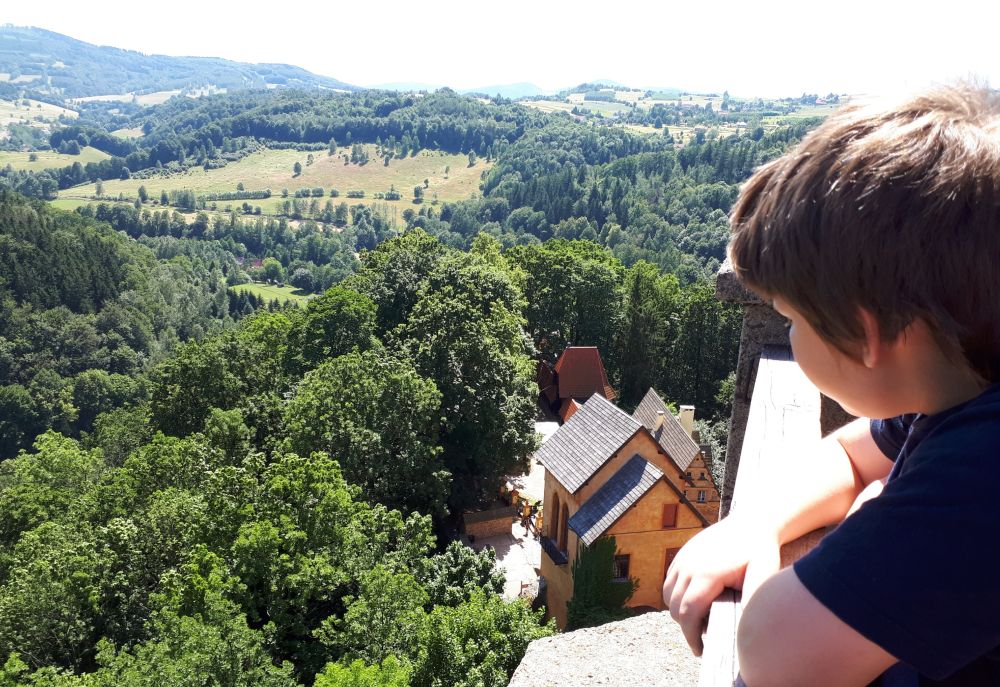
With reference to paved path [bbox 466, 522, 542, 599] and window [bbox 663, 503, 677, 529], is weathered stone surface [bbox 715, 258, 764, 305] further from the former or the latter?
paved path [bbox 466, 522, 542, 599]

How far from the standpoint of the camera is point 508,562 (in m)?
29.5

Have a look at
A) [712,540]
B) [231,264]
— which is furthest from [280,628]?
[231,264]

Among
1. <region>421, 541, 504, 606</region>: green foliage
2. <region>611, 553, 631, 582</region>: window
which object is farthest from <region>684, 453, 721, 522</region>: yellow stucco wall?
<region>421, 541, 504, 606</region>: green foliage

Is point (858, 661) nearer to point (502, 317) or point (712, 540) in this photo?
point (712, 540)

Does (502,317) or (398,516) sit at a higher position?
(502,317)

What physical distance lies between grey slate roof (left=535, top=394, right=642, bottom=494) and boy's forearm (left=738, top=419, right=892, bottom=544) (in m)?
19.9

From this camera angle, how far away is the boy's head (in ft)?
5.50

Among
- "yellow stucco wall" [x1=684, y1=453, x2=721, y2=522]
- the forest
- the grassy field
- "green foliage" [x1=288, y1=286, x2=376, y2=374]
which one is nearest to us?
the forest

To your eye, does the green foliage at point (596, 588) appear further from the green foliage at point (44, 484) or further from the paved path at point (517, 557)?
the green foliage at point (44, 484)

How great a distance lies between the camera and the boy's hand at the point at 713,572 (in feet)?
7.02

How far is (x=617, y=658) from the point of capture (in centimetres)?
807

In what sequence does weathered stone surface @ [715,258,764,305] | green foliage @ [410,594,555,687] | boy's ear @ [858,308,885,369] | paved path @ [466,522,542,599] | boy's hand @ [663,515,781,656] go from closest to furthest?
1. boy's ear @ [858,308,885,369]
2. boy's hand @ [663,515,781,656]
3. weathered stone surface @ [715,258,764,305]
4. green foliage @ [410,594,555,687]
5. paved path @ [466,522,542,599]

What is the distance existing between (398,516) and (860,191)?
68.1ft

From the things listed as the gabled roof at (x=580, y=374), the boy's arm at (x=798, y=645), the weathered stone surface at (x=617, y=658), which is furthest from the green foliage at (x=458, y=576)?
the gabled roof at (x=580, y=374)
